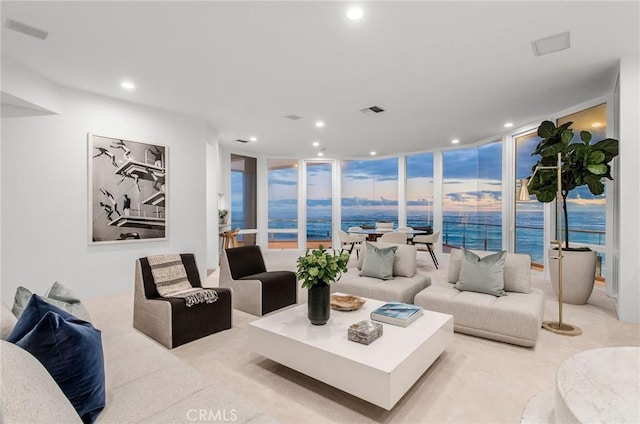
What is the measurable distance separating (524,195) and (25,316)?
414 centimetres

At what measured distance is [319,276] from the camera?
96.1 inches

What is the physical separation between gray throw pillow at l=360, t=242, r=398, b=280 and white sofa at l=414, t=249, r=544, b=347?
61 cm

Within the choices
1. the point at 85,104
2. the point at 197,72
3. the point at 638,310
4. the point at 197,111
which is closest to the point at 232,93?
the point at 197,72

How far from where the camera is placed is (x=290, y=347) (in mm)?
2299

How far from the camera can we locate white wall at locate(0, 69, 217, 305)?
3.69 meters

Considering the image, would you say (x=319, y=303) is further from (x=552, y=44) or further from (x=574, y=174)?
(x=574, y=174)

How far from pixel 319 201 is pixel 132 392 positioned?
320 inches

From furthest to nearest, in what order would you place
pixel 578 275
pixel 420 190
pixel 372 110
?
1. pixel 420 190
2. pixel 372 110
3. pixel 578 275

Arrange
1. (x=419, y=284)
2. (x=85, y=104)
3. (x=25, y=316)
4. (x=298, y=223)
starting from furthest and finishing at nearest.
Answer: (x=298, y=223), (x=85, y=104), (x=419, y=284), (x=25, y=316)

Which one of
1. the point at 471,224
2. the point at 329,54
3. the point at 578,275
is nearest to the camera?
the point at 329,54

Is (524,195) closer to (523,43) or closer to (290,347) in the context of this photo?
(523,43)

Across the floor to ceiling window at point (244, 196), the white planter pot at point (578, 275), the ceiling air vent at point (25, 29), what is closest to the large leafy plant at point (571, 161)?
the white planter pot at point (578, 275)

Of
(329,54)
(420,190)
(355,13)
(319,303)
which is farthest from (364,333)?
(420,190)

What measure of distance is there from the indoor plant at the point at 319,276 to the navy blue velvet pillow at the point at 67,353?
1.38m
